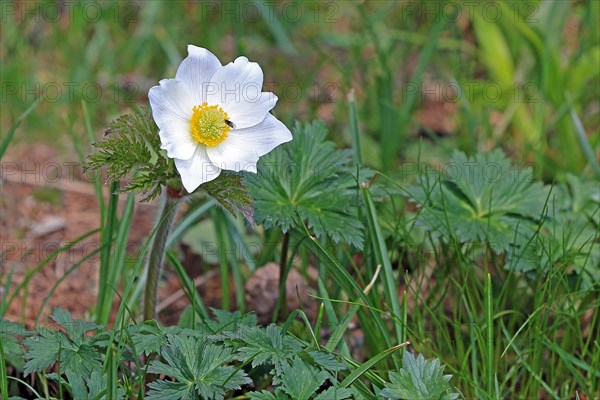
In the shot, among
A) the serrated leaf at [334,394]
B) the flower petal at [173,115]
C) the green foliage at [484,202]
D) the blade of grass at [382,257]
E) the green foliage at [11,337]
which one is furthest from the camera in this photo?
the green foliage at [484,202]

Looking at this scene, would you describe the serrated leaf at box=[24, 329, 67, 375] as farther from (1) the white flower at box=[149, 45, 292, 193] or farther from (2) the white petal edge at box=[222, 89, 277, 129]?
(2) the white petal edge at box=[222, 89, 277, 129]

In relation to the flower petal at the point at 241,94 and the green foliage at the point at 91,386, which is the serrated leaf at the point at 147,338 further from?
the flower petal at the point at 241,94

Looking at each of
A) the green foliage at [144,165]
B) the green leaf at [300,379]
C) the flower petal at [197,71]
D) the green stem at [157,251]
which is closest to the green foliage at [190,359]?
the green leaf at [300,379]

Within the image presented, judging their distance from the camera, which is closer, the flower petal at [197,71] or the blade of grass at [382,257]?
the flower petal at [197,71]

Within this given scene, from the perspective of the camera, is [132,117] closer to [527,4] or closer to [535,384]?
[535,384]

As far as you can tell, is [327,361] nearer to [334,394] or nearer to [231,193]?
[334,394]

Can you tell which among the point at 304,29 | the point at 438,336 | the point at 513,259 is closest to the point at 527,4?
the point at 304,29

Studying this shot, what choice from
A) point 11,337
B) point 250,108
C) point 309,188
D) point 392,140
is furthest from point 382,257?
point 392,140
